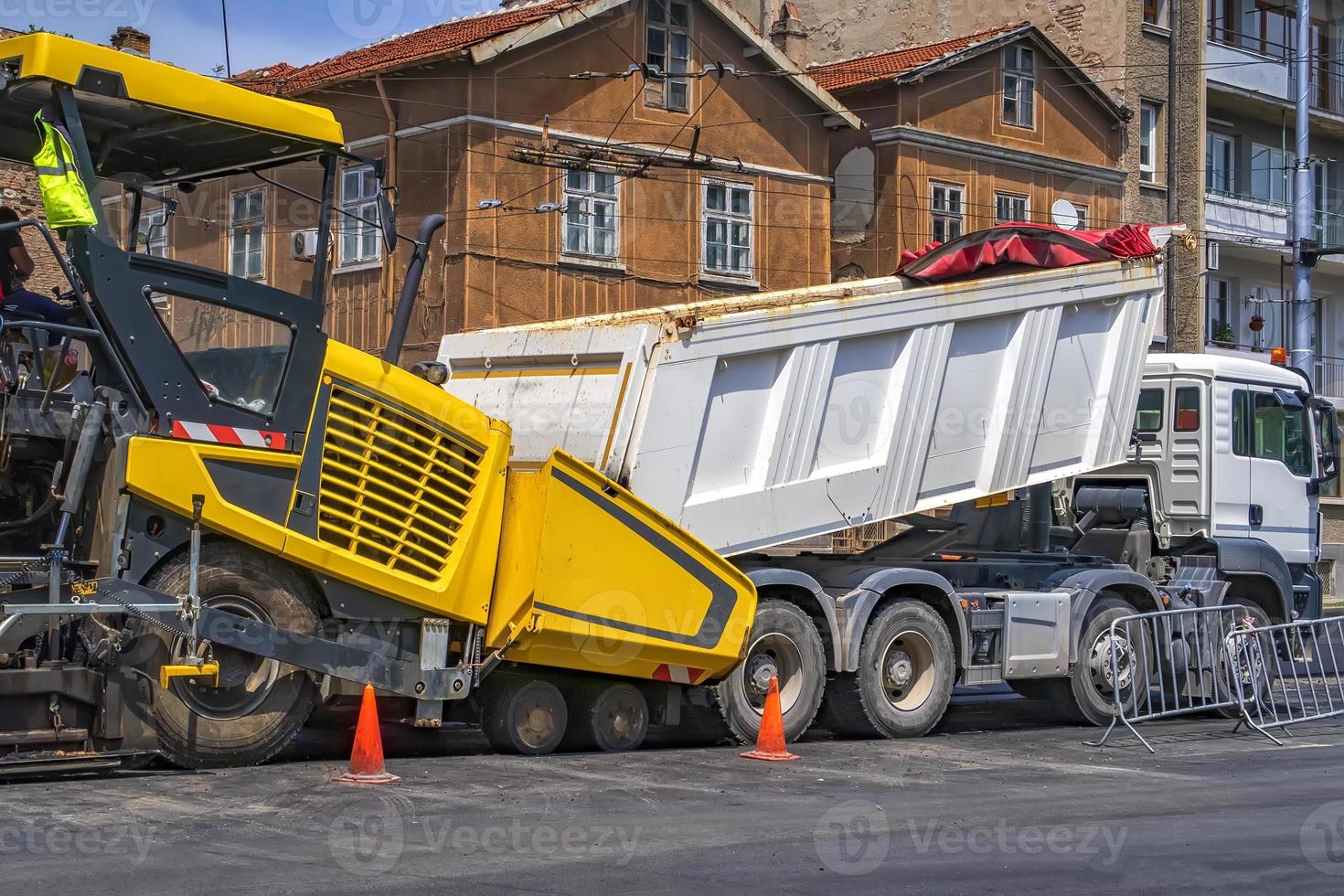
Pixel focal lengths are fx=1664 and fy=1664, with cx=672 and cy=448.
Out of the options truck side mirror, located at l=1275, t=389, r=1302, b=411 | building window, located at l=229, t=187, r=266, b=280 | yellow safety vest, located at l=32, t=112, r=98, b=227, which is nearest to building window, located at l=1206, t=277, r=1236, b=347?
truck side mirror, located at l=1275, t=389, r=1302, b=411

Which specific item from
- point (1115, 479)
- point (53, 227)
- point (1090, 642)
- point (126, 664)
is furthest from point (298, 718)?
point (1115, 479)

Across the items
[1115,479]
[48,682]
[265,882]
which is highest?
[1115,479]

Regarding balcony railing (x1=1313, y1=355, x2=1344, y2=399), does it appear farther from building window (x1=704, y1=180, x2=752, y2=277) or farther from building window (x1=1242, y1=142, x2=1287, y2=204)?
building window (x1=704, y1=180, x2=752, y2=277)

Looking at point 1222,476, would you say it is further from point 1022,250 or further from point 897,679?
point 897,679

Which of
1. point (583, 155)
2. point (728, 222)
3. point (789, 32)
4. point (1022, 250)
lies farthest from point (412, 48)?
point (1022, 250)

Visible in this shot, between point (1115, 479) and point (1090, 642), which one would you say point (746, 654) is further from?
point (1115, 479)

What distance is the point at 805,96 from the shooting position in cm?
2706

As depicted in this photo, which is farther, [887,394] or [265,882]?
[887,394]

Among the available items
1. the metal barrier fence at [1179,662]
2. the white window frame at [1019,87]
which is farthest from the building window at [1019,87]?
the metal barrier fence at [1179,662]

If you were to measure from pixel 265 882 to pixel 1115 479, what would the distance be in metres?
10.5

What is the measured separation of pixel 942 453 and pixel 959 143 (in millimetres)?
18011

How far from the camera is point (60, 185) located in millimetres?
8547

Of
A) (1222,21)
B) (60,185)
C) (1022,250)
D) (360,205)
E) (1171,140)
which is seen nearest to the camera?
(60,185)

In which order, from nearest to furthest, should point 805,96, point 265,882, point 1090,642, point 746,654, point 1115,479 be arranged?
point 265,882, point 746,654, point 1090,642, point 1115,479, point 805,96
